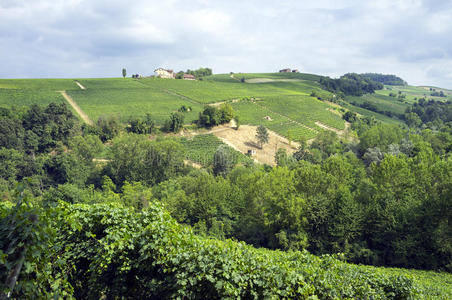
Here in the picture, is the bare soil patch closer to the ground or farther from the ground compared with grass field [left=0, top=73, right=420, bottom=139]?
closer to the ground

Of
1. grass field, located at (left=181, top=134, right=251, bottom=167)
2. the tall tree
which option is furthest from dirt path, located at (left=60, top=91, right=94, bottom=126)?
the tall tree

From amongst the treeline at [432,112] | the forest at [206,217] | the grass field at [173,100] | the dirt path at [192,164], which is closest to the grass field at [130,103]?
the grass field at [173,100]

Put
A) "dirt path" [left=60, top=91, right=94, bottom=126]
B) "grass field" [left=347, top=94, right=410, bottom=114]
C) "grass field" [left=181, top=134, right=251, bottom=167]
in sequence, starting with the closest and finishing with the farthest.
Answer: "grass field" [left=181, top=134, right=251, bottom=167] → "dirt path" [left=60, top=91, right=94, bottom=126] → "grass field" [left=347, top=94, right=410, bottom=114]

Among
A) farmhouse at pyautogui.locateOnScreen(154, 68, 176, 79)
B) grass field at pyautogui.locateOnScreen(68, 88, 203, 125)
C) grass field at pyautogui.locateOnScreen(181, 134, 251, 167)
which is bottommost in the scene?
grass field at pyautogui.locateOnScreen(181, 134, 251, 167)

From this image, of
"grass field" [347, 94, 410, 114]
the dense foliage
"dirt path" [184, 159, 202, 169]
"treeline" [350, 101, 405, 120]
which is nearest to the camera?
"dirt path" [184, 159, 202, 169]

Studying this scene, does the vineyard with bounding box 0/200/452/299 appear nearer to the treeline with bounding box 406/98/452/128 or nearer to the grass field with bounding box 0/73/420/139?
the grass field with bounding box 0/73/420/139

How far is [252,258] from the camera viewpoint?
1026 centimetres

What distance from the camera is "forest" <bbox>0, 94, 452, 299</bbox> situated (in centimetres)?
935

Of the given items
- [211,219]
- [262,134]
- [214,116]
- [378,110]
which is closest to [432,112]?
[378,110]

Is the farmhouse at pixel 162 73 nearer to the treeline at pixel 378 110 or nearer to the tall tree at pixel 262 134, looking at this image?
the tall tree at pixel 262 134

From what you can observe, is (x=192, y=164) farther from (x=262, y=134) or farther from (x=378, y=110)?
(x=378, y=110)

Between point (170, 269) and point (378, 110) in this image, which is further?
point (378, 110)

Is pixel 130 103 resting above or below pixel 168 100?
below

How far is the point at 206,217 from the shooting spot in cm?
3866
